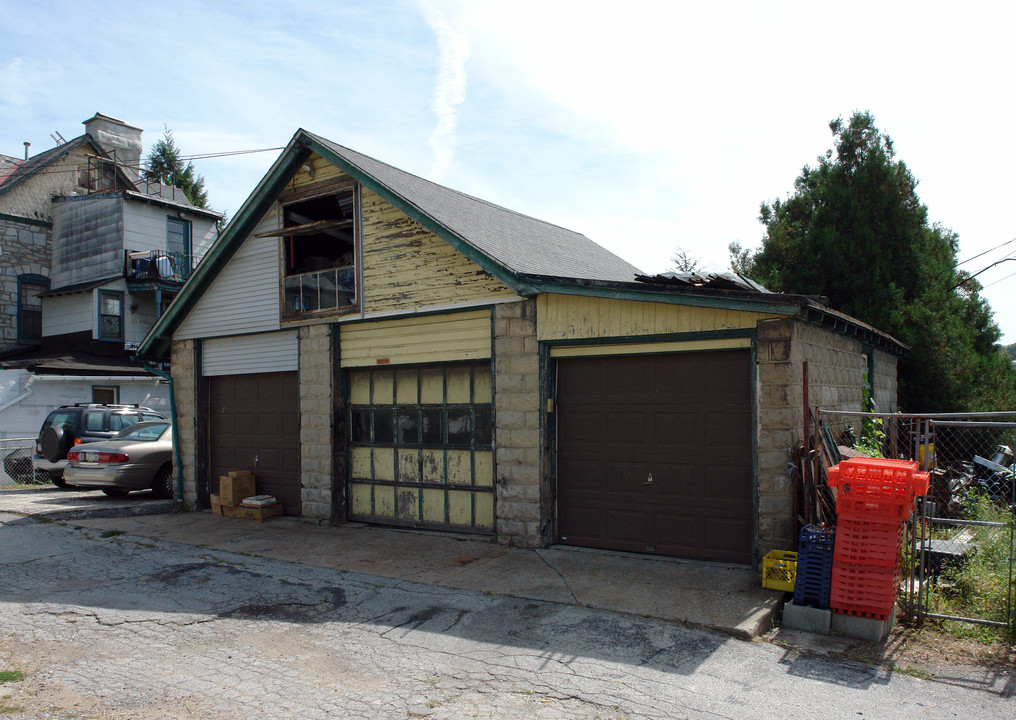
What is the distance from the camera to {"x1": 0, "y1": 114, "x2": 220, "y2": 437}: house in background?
25641 millimetres

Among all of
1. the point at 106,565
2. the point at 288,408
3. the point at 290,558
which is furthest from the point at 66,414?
the point at 290,558

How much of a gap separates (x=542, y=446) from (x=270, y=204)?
6.46 m

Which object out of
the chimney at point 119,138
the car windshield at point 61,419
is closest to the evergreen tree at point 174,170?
the chimney at point 119,138

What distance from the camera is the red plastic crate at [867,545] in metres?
5.83

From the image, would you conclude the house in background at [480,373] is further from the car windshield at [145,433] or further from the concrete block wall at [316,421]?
the car windshield at [145,433]

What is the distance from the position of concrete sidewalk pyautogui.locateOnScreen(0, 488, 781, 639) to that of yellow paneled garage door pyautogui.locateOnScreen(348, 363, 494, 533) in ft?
1.16

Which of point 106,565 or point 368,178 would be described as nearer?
point 106,565

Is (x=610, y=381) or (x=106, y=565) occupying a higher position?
(x=610, y=381)

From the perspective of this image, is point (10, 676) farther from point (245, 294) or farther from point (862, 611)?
point (245, 294)

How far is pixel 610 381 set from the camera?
8.70 metres

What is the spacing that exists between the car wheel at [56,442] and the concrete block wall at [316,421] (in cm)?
764

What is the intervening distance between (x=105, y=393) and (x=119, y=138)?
11900 mm

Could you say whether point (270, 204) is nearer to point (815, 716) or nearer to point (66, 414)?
point (66, 414)

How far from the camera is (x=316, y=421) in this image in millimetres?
11211
